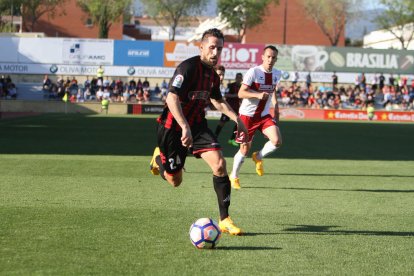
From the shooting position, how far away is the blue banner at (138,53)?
58.7 m

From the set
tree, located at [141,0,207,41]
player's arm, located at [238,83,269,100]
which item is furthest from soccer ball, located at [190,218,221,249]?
tree, located at [141,0,207,41]

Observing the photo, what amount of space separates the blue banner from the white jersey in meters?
46.7

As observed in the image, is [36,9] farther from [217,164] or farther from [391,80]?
[217,164]

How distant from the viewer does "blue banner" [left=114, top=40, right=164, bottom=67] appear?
58.7 m

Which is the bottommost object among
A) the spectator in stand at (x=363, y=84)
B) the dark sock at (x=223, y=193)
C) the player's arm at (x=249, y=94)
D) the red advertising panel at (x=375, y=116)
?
the red advertising panel at (x=375, y=116)

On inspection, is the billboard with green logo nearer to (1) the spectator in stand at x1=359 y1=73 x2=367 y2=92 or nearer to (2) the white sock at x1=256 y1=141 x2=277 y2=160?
(1) the spectator in stand at x1=359 y1=73 x2=367 y2=92

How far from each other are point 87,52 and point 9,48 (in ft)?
19.6

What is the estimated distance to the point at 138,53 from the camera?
59188 millimetres

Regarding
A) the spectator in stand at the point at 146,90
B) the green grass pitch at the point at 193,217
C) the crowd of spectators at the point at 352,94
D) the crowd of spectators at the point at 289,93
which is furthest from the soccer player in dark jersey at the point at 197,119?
the spectator in stand at the point at 146,90

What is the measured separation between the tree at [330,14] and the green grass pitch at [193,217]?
76616 mm

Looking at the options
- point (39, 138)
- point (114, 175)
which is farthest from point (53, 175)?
point (39, 138)

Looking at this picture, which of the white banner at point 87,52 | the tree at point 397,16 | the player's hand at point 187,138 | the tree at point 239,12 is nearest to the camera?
the player's hand at point 187,138

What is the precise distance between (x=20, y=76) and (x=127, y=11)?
35.8 meters

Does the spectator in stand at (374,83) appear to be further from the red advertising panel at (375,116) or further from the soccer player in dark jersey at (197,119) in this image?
the soccer player in dark jersey at (197,119)
